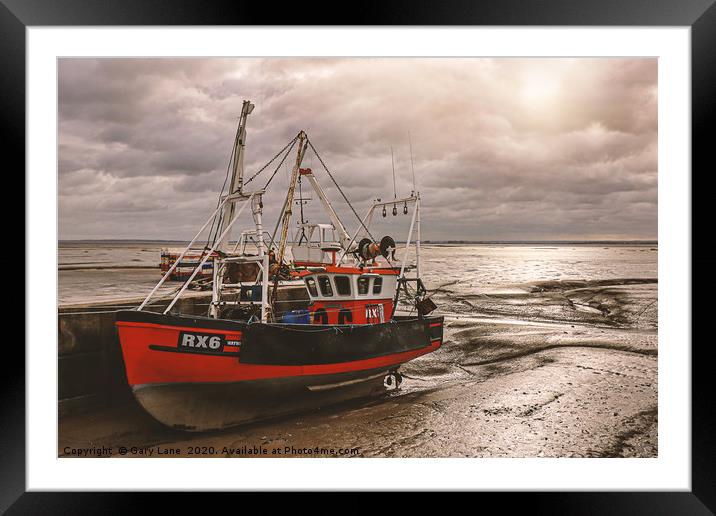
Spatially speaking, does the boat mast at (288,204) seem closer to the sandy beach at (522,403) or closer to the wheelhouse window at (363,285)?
the wheelhouse window at (363,285)

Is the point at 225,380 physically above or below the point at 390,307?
below

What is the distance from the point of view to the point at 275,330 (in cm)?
652

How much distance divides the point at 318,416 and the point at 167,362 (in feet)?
8.30

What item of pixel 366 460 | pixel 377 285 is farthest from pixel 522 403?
pixel 377 285

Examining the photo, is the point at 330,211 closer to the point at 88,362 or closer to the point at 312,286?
the point at 312,286

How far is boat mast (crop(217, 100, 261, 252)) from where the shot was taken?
6.57m

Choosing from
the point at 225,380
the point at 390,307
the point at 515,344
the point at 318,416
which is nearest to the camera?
the point at 225,380

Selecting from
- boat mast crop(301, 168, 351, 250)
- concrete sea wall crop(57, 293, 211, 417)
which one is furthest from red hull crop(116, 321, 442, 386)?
boat mast crop(301, 168, 351, 250)
